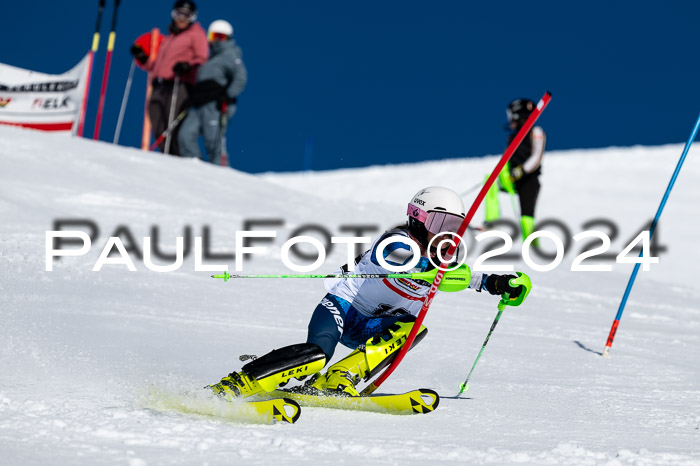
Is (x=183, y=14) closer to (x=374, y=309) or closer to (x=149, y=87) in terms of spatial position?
(x=149, y=87)

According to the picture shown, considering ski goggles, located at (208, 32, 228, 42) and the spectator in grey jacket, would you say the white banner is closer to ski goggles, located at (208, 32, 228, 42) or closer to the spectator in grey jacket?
the spectator in grey jacket

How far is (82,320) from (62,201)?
3831 millimetres

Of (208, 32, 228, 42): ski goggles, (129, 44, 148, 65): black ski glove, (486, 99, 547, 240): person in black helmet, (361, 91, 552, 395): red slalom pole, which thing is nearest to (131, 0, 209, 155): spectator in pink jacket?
(208, 32, 228, 42): ski goggles

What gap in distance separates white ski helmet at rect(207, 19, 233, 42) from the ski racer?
7.97 metres

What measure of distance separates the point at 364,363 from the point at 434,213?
2.38 feet

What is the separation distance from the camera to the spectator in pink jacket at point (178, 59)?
11383 millimetres

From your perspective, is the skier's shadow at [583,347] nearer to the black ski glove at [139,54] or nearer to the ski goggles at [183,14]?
the ski goggles at [183,14]

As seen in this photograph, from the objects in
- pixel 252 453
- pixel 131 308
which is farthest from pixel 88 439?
pixel 131 308

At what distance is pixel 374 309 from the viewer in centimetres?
428

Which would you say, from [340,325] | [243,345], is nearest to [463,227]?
[340,325]

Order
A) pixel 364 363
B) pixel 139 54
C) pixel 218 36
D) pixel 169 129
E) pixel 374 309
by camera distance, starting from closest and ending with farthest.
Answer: pixel 364 363 → pixel 374 309 → pixel 218 36 → pixel 169 129 → pixel 139 54

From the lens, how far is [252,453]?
3043mm

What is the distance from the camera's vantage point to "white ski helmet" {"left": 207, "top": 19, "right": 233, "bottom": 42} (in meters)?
11.7

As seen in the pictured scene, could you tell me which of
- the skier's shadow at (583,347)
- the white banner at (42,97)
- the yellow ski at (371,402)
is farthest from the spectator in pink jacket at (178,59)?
the yellow ski at (371,402)
